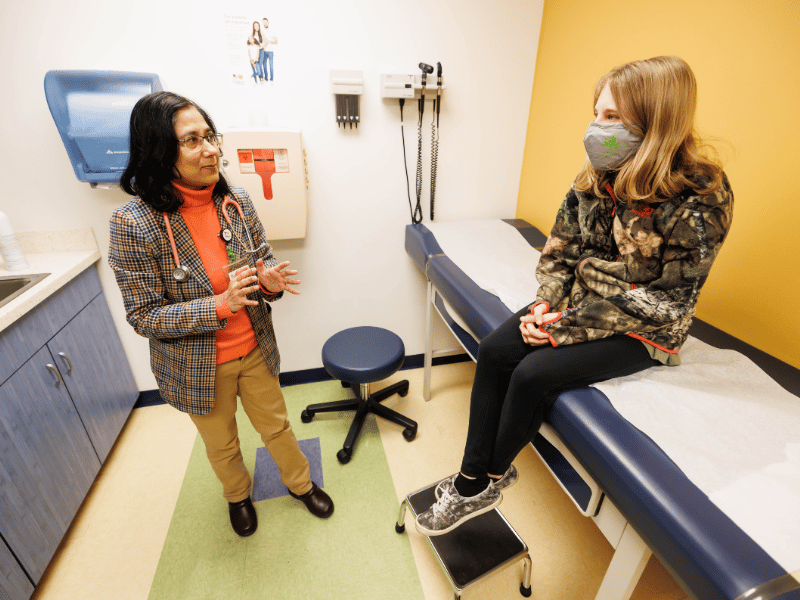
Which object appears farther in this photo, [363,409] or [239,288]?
[363,409]

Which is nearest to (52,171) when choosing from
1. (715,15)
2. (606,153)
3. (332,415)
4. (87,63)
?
(87,63)

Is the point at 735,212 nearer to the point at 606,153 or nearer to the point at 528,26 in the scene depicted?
the point at 606,153

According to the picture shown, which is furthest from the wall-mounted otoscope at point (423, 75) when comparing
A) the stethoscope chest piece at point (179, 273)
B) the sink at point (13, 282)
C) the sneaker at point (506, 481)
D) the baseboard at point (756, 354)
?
the sink at point (13, 282)

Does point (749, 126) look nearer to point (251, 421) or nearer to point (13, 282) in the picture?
point (251, 421)

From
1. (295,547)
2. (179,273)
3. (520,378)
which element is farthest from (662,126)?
(295,547)

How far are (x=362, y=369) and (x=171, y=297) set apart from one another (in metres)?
0.82

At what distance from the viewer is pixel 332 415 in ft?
6.75

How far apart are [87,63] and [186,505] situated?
5.91 ft

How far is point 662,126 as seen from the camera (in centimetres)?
91

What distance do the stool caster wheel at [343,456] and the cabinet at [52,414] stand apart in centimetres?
100

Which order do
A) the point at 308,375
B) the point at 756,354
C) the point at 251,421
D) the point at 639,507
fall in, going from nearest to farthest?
the point at 639,507, the point at 756,354, the point at 251,421, the point at 308,375

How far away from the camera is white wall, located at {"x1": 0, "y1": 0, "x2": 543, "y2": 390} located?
150 centimetres

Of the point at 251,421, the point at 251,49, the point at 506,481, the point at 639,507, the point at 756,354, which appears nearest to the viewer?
the point at 639,507

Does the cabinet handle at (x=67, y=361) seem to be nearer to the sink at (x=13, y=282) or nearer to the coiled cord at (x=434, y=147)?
the sink at (x=13, y=282)
